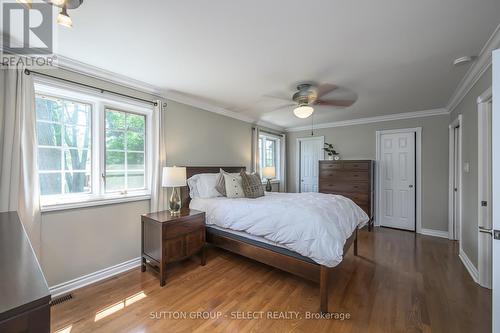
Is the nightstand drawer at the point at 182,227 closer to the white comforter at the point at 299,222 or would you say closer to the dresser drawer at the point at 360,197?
the white comforter at the point at 299,222

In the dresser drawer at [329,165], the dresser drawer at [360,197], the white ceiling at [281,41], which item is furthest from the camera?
the dresser drawer at [329,165]

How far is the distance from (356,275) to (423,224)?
2.73 metres

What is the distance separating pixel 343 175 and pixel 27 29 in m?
5.02

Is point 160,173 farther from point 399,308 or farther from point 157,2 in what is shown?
point 399,308

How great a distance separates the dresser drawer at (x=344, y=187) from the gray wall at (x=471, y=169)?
1.55 m

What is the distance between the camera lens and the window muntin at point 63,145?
223 cm

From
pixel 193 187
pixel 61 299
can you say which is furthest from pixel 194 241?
pixel 61 299

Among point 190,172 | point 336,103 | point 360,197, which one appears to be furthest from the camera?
point 360,197

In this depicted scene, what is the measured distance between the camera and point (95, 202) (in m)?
2.47

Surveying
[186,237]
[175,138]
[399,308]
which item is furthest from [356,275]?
[175,138]

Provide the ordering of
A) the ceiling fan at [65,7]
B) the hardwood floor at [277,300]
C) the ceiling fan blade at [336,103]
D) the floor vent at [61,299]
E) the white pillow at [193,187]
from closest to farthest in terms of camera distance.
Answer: the ceiling fan at [65,7] → the hardwood floor at [277,300] → the floor vent at [61,299] → the white pillow at [193,187] → the ceiling fan blade at [336,103]

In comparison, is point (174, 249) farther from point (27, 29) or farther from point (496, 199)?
point (496, 199)

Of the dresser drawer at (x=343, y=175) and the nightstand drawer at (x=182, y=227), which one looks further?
the dresser drawer at (x=343, y=175)

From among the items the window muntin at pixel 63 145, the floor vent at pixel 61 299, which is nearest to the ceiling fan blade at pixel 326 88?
the window muntin at pixel 63 145
